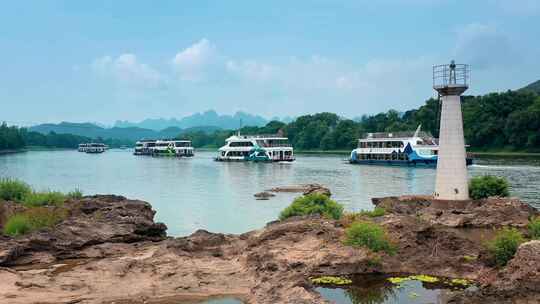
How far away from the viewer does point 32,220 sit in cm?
1895

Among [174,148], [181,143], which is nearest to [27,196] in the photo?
[174,148]

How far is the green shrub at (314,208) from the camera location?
21.9 m

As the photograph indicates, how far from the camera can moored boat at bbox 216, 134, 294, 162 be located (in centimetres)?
9300

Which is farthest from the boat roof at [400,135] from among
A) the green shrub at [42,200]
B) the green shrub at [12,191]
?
the green shrub at [42,200]

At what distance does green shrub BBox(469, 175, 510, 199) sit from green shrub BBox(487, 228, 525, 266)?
14573 mm

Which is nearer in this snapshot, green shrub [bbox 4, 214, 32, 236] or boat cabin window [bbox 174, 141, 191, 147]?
green shrub [bbox 4, 214, 32, 236]

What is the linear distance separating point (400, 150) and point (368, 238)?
62493mm

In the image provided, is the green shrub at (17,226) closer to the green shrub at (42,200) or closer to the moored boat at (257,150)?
the green shrub at (42,200)

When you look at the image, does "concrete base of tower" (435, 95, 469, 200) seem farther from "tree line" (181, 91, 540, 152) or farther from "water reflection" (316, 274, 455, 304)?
"tree line" (181, 91, 540, 152)

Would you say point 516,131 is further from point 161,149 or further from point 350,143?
point 161,149

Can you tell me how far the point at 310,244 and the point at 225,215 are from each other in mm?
16319

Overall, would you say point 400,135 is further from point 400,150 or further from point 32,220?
point 32,220

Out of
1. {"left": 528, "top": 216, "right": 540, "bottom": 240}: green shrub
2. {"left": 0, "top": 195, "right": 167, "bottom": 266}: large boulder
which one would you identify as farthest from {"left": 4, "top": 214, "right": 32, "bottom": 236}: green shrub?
{"left": 528, "top": 216, "right": 540, "bottom": 240}: green shrub

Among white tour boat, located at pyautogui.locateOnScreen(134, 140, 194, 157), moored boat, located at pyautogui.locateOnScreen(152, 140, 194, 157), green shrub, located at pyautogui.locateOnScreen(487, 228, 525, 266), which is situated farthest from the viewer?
white tour boat, located at pyautogui.locateOnScreen(134, 140, 194, 157)
